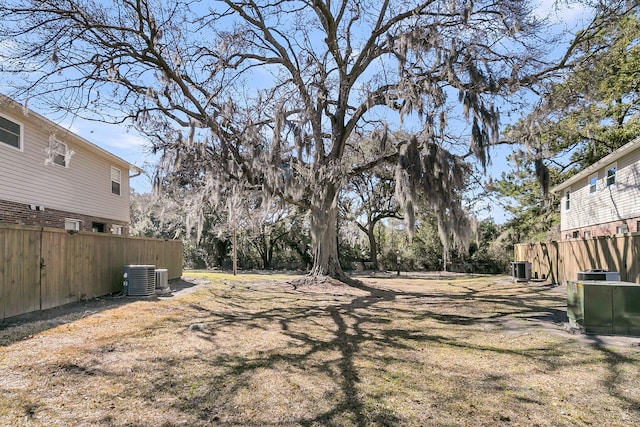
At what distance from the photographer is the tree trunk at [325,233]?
42.1 feet

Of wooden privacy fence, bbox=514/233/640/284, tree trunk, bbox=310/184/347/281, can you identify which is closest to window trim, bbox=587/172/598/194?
wooden privacy fence, bbox=514/233/640/284

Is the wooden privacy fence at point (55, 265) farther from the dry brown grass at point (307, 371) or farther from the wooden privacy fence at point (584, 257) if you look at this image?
the wooden privacy fence at point (584, 257)

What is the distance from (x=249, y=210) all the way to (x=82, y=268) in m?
5.90

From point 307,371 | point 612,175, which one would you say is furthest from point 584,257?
point 307,371

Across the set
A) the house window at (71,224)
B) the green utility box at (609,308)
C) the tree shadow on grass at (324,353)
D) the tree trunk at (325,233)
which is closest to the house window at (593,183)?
the tree shadow on grass at (324,353)

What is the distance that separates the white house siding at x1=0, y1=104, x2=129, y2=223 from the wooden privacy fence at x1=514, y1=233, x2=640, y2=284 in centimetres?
1464

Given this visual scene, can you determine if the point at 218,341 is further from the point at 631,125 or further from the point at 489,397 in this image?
the point at 631,125

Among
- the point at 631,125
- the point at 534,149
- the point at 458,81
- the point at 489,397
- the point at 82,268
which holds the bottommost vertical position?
the point at 489,397

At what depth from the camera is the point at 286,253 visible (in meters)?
28.6

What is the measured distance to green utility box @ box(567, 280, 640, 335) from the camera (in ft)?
18.6

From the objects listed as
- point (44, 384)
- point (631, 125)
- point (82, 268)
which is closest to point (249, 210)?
point (82, 268)

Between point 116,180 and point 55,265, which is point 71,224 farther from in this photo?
point 55,265

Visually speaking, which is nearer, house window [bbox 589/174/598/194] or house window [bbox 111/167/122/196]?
house window [bbox 589/174/598/194]

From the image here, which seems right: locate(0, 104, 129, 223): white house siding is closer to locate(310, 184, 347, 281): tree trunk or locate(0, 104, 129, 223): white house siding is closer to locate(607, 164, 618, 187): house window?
locate(310, 184, 347, 281): tree trunk
